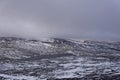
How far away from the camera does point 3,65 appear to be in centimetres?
9825

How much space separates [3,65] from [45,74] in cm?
1944

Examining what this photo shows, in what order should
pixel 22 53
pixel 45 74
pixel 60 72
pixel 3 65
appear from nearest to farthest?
pixel 45 74 < pixel 60 72 < pixel 3 65 < pixel 22 53

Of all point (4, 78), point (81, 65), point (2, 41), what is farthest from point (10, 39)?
point (4, 78)

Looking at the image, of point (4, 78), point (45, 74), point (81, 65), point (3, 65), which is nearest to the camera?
point (4, 78)

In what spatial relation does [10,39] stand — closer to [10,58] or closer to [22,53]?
[22,53]

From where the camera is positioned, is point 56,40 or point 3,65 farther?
point 56,40

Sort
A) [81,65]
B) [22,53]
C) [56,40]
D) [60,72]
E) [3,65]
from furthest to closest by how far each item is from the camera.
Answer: [56,40]
[22,53]
[81,65]
[3,65]
[60,72]

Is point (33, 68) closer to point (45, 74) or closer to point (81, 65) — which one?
point (45, 74)

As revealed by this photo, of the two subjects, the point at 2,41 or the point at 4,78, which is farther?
the point at 2,41

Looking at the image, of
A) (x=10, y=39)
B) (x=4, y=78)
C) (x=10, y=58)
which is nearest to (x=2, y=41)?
(x=10, y=39)

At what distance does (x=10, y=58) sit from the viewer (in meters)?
115

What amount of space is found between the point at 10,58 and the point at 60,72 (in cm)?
3143

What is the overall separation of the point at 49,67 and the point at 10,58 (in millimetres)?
21849

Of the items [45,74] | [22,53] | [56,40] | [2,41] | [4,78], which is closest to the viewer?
[4,78]
